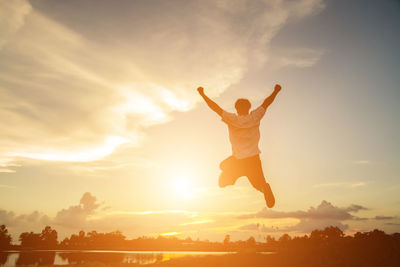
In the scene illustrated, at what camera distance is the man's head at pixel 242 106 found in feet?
22.2

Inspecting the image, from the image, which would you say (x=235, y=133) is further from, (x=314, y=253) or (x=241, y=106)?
(x=314, y=253)

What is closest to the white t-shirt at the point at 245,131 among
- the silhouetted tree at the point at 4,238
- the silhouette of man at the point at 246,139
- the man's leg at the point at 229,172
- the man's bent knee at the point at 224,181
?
the silhouette of man at the point at 246,139

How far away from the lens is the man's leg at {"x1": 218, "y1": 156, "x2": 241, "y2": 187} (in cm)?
707

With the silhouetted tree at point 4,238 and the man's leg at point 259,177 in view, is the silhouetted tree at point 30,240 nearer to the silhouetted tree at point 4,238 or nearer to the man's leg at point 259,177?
the silhouetted tree at point 4,238

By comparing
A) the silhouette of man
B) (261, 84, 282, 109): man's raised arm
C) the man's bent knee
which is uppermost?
(261, 84, 282, 109): man's raised arm

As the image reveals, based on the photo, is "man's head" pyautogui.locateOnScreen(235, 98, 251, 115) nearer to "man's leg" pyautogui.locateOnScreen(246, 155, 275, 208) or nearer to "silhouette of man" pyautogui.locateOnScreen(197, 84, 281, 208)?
"silhouette of man" pyautogui.locateOnScreen(197, 84, 281, 208)

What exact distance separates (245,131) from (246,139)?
23 cm

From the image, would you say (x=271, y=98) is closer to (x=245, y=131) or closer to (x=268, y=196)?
(x=245, y=131)

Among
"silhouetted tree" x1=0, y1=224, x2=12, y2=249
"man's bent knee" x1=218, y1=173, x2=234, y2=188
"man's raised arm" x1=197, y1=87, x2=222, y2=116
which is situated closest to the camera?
"man's raised arm" x1=197, y1=87, x2=222, y2=116

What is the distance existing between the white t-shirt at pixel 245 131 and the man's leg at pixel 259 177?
24 cm

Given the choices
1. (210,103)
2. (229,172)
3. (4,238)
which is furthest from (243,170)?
(4,238)

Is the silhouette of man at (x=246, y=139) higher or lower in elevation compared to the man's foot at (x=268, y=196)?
higher

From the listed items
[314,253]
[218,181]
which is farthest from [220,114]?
[314,253]

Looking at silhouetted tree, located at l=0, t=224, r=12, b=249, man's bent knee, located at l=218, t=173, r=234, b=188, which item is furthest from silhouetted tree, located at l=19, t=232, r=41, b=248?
man's bent knee, located at l=218, t=173, r=234, b=188
